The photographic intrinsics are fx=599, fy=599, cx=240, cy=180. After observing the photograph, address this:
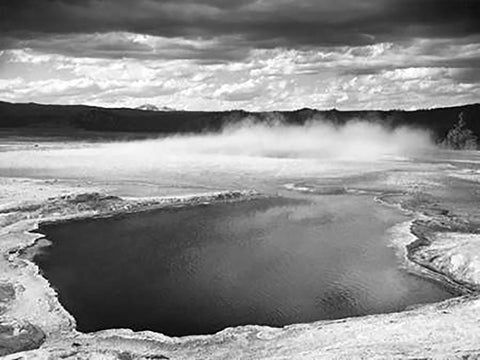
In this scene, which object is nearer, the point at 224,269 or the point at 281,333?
the point at 281,333

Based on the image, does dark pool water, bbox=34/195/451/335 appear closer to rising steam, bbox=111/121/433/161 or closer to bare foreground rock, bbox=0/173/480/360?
bare foreground rock, bbox=0/173/480/360

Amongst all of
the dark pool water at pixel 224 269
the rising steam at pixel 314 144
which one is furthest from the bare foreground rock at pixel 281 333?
the rising steam at pixel 314 144

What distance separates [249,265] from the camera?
132ft

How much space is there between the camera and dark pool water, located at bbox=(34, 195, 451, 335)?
3112 cm

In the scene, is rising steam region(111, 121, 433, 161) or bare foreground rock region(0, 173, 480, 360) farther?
rising steam region(111, 121, 433, 161)

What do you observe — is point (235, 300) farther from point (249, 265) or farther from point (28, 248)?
point (28, 248)

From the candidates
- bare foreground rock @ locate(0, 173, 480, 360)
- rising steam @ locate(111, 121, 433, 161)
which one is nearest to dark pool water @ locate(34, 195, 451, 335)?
bare foreground rock @ locate(0, 173, 480, 360)

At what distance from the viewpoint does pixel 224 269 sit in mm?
39281

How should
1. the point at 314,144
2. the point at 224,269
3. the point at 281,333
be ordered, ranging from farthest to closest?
the point at 314,144, the point at 224,269, the point at 281,333

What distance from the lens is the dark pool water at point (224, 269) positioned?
31.1 meters

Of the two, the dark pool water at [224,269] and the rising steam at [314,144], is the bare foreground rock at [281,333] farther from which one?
the rising steam at [314,144]

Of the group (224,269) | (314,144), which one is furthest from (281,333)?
(314,144)

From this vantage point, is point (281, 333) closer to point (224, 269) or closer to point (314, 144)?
point (224, 269)

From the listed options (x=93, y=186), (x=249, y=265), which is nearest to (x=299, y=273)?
(x=249, y=265)
